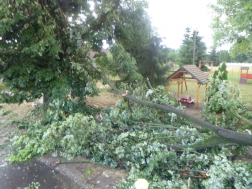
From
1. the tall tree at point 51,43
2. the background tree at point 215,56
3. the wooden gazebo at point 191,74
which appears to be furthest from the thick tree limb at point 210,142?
the background tree at point 215,56

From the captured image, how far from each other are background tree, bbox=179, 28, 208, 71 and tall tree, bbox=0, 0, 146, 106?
13444 millimetres

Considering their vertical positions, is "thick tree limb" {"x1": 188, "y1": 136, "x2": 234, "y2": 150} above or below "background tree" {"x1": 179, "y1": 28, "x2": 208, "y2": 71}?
below

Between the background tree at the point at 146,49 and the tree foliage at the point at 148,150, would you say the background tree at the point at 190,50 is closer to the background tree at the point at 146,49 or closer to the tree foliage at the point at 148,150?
the background tree at the point at 146,49

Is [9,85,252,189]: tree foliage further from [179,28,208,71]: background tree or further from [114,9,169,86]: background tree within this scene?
[179,28,208,71]: background tree

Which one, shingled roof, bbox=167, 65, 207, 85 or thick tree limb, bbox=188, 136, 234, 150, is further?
shingled roof, bbox=167, 65, 207, 85

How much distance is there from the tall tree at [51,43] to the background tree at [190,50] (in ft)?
44.1

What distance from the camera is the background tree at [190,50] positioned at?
1802cm

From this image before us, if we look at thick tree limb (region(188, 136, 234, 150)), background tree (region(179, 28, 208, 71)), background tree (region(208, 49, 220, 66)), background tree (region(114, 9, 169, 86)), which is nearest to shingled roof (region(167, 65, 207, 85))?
background tree (region(114, 9, 169, 86))

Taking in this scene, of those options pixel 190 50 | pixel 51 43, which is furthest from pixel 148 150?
pixel 190 50

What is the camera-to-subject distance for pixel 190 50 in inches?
713

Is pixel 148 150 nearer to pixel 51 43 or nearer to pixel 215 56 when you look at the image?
pixel 51 43

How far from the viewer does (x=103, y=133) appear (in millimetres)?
4066

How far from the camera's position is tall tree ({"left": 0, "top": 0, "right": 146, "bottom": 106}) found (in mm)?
4656

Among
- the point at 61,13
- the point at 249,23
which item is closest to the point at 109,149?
the point at 61,13
